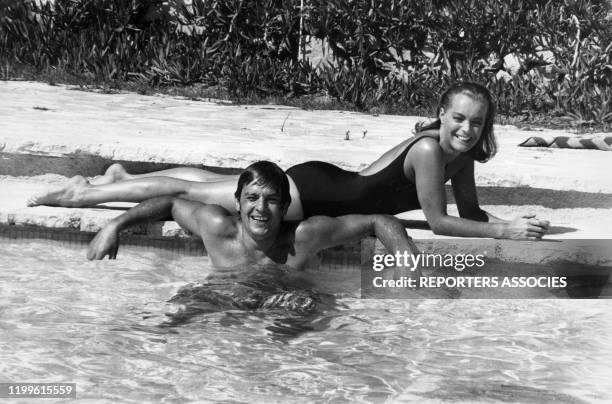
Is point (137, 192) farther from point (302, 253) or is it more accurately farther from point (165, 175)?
point (302, 253)

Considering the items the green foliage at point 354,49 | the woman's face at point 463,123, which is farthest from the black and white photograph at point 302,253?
the green foliage at point 354,49

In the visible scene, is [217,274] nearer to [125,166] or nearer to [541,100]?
[125,166]

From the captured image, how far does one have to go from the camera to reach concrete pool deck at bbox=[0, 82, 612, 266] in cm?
657

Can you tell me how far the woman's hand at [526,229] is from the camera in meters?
6.02

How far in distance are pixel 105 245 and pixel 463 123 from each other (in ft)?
6.39

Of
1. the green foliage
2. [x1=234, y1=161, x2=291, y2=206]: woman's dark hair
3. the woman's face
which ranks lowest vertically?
[x1=234, y1=161, x2=291, y2=206]: woman's dark hair

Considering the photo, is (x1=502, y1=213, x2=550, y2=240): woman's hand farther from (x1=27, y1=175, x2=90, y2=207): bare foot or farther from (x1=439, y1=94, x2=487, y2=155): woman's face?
(x1=27, y1=175, x2=90, y2=207): bare foot

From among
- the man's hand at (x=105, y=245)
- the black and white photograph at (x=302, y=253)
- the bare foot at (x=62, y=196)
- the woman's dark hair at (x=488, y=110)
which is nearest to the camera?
the black and white photograph at (x=302, y=253)

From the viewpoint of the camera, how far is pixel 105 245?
230 inches

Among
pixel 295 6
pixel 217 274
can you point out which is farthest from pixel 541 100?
pixel 217 274

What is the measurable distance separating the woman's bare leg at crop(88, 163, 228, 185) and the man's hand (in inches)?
37.4

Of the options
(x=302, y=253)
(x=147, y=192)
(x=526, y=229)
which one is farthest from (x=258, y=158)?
(x=526, y=229)

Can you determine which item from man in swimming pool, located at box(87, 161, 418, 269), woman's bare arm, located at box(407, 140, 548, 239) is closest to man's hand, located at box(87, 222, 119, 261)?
man in swimming pool, located at box(87, 161, 418, 269)

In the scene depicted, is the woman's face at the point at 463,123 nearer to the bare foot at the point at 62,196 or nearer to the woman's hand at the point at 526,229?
the woman's hand at the point at 526,229
